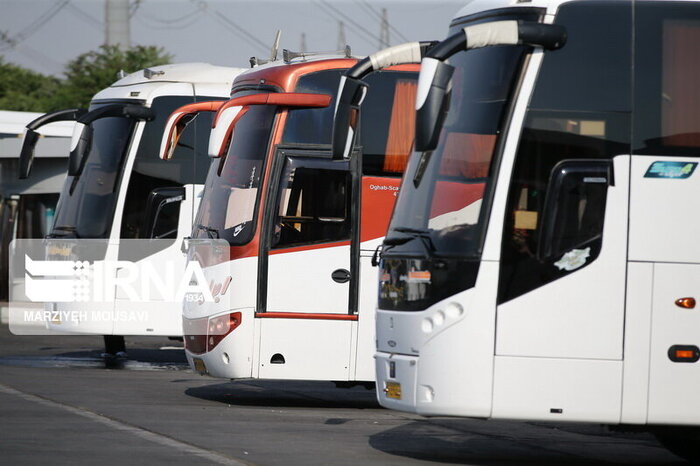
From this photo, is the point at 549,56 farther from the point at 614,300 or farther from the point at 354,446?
the point at 354,446

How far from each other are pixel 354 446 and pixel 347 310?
290 cm

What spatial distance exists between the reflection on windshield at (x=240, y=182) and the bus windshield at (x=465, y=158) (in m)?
4.26

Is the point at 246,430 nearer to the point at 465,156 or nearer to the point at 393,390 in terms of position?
the point at 393,390

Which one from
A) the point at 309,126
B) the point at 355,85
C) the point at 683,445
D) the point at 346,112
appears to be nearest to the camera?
the point at 355,85

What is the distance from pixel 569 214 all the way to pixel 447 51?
1.41m

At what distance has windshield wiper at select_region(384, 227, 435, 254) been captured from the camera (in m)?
9.71

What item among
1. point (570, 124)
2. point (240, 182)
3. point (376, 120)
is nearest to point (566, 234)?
point (570, 124)

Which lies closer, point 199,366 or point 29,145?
point 199,366

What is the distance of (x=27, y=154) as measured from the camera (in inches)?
716

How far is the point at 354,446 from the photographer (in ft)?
36.2

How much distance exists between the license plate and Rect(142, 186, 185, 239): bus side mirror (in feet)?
14.2

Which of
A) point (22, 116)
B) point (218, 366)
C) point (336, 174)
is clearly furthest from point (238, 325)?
point (22, 116)

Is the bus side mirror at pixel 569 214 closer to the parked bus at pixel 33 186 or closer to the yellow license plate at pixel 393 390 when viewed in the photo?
the yellow license plate at pixel 393 390

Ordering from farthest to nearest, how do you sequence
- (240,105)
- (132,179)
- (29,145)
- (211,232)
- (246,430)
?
(132,179) < (29,145) < (211,232) < (240,105) < (246,430)
